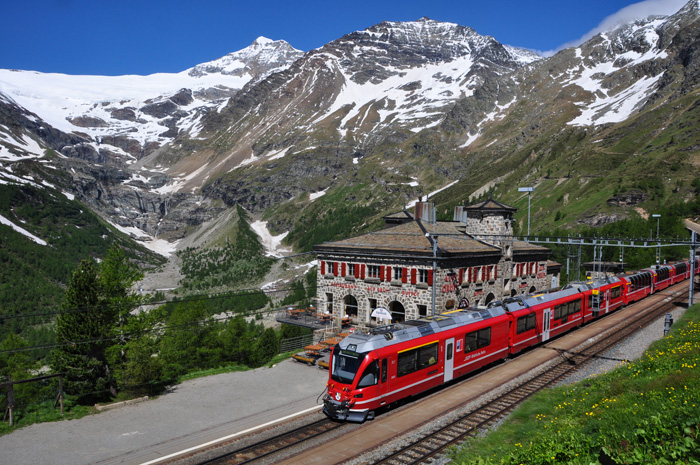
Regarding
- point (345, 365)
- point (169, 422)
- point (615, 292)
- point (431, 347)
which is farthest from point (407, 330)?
point (615, 292)

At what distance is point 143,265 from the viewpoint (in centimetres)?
17612

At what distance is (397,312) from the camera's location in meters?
42.1

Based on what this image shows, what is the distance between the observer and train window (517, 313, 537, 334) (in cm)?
3061

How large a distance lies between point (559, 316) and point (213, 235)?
153m

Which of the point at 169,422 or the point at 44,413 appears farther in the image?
the point at 44,413

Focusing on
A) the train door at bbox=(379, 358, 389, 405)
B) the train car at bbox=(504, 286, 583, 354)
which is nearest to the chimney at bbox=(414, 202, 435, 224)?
the train car at bbox=(504, 286, 583, 354)

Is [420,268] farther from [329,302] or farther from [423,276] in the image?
[329,302]

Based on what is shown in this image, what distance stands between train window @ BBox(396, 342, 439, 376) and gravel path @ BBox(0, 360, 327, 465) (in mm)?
5207

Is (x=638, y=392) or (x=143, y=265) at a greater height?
(x=638, y=392)

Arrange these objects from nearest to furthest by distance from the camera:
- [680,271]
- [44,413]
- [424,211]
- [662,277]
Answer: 1. [44,413]
2. [424,211]
3. [662,277]
4. [680,271]

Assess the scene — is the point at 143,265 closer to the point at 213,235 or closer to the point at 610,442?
the point at 213,235

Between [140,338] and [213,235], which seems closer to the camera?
[140,338]

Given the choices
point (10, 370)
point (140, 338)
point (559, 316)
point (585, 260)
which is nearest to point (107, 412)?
point (140, 338)

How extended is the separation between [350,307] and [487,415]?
81.4 ft
